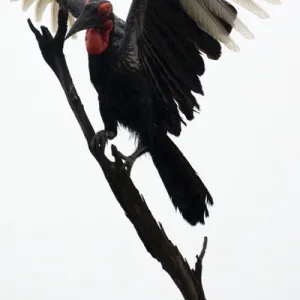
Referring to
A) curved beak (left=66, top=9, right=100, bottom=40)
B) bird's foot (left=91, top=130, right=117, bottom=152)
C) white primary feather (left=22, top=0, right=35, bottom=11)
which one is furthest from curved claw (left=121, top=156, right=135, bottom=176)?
white primary feather (left=22, top=0, right=35, bottom=11)

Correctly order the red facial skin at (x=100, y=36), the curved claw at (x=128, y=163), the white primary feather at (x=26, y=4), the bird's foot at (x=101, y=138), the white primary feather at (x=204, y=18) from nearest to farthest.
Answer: the bird's foot at (x=101, y=138) < the curved claw at (x=128, y=163) < the white primary feather at (x=204, y=18) < the red facial skin at (x=100, y=36) < the white primary feather at (x=26, y=4)

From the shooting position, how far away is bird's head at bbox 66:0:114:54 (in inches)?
162

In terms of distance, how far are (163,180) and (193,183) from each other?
6.8 inches

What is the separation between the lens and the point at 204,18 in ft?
13.2

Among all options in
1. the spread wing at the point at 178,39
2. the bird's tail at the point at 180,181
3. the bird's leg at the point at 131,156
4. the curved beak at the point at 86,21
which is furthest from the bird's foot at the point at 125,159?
the curved beak at the point at 86,21

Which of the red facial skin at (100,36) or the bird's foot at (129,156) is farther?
the red facial skin at (100,36)

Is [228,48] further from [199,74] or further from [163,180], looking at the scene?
[163,180]

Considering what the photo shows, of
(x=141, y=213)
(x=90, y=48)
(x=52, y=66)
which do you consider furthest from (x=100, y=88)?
(x=141, y=213)

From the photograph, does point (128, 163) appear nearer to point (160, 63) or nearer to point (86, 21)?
point (160, 63)

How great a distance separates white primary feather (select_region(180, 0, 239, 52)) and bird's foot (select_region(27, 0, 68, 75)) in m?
0.64

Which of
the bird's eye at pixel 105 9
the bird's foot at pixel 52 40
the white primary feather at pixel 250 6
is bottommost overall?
the bird's foot at pixel 52 40

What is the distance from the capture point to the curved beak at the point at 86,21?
4.05m

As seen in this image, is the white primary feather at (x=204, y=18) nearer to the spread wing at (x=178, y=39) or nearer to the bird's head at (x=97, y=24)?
the spread wing at (x=178, y=39)

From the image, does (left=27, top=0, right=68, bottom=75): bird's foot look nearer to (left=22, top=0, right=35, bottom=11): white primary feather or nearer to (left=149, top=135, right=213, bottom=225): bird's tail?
(left=149, top=135, right=213, bottom=225): bird's tail
